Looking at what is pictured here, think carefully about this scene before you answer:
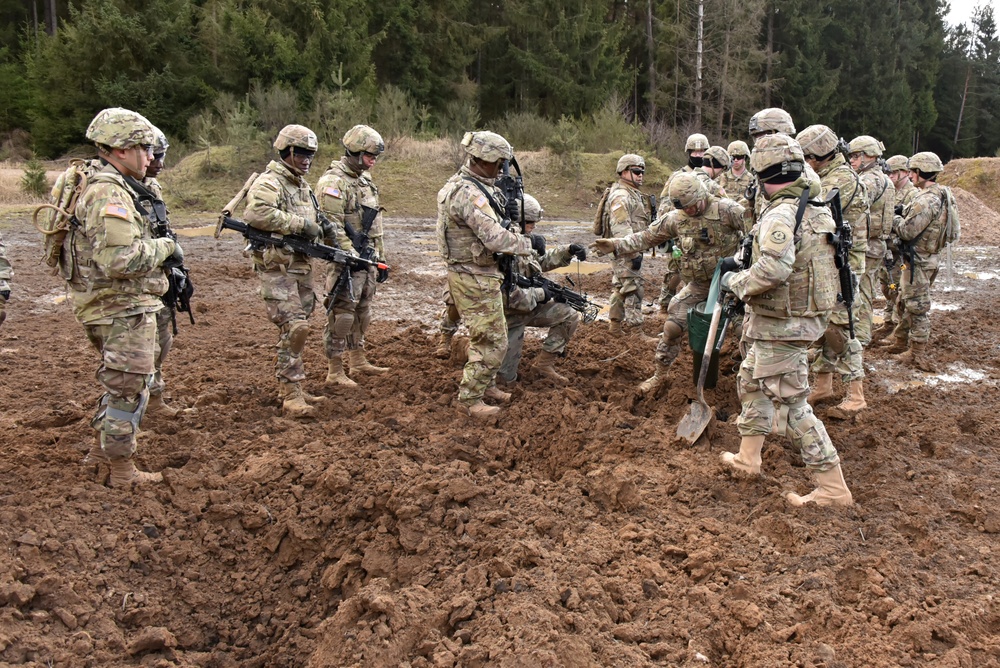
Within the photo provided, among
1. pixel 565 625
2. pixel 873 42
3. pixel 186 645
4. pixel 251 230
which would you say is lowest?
pixel 186 645

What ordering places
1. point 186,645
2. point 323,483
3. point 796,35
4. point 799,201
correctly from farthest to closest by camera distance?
1. point 796,35
2. point 323,483
3. point 799,201
4. point 186,645

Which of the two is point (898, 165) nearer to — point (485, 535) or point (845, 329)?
point (845, 329)

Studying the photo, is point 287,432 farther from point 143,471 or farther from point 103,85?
point 103,85

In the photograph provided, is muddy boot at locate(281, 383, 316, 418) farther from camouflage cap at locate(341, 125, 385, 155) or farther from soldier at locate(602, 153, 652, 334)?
soldier at locate(602, 153, 652, 334)

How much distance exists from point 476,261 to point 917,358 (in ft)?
16.3

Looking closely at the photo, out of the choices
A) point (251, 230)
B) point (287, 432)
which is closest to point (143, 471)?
point (287, 432)

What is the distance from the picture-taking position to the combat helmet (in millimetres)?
4410

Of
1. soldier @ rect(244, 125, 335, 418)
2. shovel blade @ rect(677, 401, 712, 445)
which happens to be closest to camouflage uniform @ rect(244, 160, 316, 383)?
soldier @ rect(244, 125, 335, 418)

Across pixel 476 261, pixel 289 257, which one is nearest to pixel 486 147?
pixel 476 261

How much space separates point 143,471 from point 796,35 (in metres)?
36.1

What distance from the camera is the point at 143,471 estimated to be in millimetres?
4926

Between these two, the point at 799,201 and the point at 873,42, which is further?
the point at 873,42

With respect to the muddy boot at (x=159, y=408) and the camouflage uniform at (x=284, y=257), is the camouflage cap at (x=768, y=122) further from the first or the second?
the muddy boot at (x=159, y=408)

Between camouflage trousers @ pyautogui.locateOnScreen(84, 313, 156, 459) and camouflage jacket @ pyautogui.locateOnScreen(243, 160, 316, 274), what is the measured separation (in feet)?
4.41
